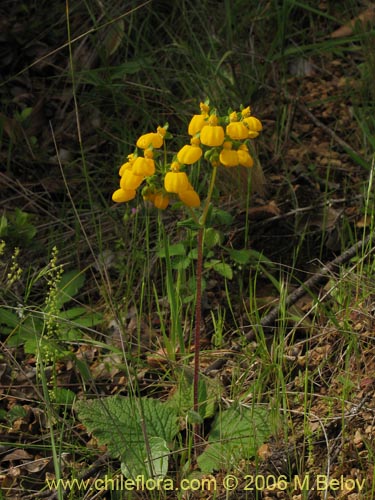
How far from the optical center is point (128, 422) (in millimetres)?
2254

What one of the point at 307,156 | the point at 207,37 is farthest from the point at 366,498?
the point at 207,37

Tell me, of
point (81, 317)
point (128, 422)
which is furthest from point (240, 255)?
point (128, 422)

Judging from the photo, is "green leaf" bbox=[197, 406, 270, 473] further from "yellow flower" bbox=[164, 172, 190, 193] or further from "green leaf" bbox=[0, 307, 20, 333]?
"green leaf" bbox=[0, 307, 20, 333]

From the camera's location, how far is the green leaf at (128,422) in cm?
218

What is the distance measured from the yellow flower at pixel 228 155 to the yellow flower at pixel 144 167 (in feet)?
0.58

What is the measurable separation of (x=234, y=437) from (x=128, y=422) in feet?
1.07

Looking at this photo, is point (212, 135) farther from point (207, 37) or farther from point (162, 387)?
point (207, 37)

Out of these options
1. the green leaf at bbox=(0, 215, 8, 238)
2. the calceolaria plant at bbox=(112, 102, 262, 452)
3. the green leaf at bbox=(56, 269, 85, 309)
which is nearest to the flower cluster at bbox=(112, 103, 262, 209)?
the calceolaria plant at bbox=(112, 102, 262, 452)

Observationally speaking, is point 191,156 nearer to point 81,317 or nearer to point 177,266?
→ point 177,266

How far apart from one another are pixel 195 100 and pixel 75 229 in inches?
30.0

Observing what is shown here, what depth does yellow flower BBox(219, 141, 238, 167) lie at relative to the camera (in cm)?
197

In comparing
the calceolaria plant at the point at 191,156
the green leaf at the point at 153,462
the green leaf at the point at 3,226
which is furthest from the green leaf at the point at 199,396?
the green leaf at the point at 3,226

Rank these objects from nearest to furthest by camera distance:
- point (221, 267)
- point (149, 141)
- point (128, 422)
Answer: point (149, 141), point (128, 422), point (221, 267)

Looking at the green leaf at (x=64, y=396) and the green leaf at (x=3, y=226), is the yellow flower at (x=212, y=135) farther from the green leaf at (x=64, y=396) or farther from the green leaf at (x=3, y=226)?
the green leaf at (x=3, y=226)
